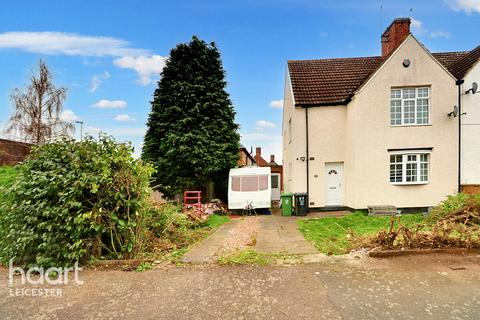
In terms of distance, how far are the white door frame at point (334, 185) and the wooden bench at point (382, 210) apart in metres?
1.99

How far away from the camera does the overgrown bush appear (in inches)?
233

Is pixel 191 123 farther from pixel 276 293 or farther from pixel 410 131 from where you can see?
pixel 276 293

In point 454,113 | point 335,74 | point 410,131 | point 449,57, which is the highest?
point 449,57

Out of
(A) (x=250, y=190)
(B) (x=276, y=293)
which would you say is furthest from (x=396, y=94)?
(B) (x=276, y=293)

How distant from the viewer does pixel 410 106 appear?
46.6ft

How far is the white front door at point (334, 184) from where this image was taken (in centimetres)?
1570

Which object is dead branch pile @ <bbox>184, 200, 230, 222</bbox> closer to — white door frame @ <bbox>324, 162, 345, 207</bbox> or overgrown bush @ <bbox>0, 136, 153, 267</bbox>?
overgrown bush @ <bbox>0, 136, 153, 267</bbox>

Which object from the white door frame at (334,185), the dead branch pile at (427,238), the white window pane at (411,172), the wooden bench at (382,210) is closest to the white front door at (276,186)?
the white door frame at (334,185)

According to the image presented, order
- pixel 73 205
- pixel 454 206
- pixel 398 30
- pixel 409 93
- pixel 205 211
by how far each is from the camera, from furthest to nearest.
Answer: pixel 398 30, pixel 205 211, pixel 409 93, pixel 454 206, pixel 73 205

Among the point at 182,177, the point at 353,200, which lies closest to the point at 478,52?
the point at 353,200

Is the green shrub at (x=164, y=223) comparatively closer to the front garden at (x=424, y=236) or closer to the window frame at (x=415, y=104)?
the front garden at (x=424, y=236)

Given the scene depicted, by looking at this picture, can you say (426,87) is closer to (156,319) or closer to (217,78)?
(217,78)

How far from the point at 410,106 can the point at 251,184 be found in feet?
28.5

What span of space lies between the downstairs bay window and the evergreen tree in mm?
8715
